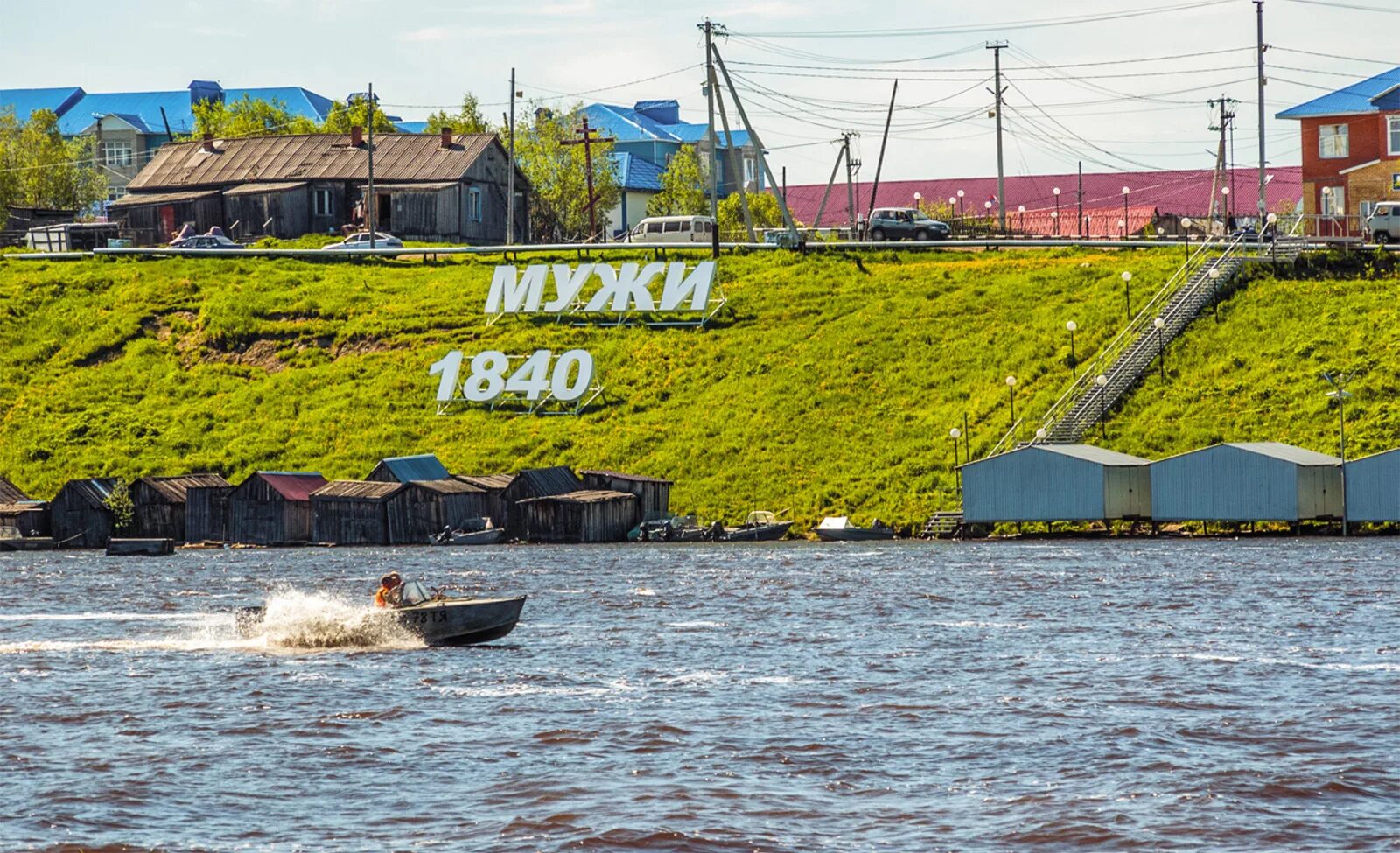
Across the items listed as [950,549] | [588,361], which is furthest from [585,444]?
[950,549]

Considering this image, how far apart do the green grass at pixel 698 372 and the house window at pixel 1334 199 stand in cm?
2388

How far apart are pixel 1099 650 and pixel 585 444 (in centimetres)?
5402

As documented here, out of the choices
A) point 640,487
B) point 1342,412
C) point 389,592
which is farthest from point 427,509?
point 389,592

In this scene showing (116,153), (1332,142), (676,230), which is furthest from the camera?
(116,153)

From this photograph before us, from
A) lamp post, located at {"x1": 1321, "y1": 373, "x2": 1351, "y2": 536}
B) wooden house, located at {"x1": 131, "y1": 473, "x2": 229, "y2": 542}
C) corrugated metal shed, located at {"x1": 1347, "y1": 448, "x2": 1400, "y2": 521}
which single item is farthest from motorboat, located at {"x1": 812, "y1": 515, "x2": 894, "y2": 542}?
wooden house, located at {"x1": 131, "y1": 473, "x2": 229, "y2": 542}

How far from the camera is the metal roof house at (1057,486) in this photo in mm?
77250

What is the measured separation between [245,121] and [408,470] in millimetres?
85526

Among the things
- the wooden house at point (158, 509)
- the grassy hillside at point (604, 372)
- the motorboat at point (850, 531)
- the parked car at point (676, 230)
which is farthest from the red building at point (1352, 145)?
the wooden house at point (158, 509)

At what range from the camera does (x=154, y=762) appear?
32.1 metres

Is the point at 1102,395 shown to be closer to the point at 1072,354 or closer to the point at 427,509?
the point at 1072,354

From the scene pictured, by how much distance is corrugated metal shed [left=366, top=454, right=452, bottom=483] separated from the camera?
88.2m

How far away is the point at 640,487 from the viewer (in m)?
85.5

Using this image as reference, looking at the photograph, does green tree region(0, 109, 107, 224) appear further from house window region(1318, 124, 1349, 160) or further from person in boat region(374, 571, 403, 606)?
person in boat region(374, 571, 403, 606)

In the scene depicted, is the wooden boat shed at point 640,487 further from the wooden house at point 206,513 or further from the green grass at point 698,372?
the wooden house at point 206,513
